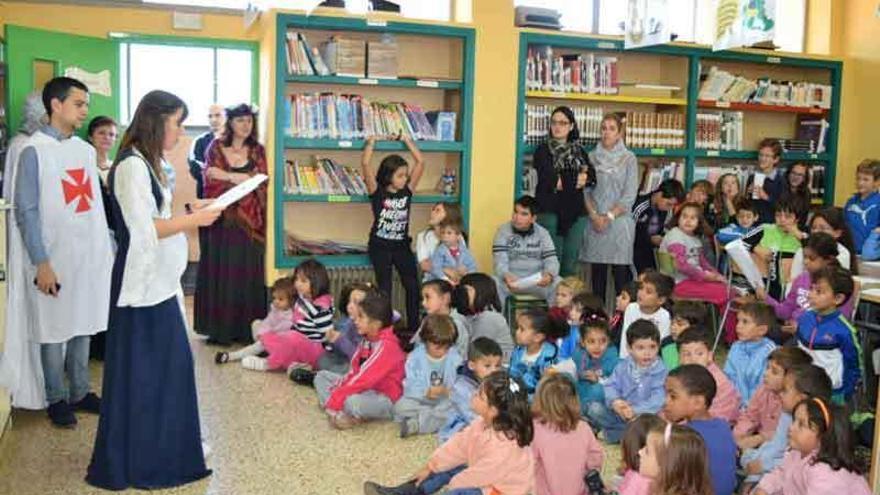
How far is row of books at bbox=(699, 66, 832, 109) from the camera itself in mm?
7676

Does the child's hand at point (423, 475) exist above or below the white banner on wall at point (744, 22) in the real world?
below

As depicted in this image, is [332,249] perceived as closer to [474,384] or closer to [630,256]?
[630,256]

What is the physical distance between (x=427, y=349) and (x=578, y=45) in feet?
11.2

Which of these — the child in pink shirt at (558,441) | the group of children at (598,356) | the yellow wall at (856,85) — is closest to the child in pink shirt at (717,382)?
the group of children at (598,356)

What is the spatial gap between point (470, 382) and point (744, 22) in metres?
3.30

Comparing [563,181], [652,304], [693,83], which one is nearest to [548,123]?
[563,181]

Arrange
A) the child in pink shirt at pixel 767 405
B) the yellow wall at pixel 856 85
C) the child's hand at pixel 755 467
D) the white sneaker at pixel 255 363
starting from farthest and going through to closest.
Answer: the yellow wall at pixel 856 85, the white sneaker at pixel 255 363, the child in pink shirt at pixel 767 405, the child's hand at pixel 755 467

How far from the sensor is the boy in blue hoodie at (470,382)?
13.6ft

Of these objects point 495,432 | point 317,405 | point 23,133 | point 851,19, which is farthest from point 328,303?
point 851,19

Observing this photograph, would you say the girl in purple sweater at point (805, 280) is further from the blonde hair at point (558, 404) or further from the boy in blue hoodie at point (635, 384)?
the blonde hair at point (558, 404)

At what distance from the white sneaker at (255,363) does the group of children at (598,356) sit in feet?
0.04

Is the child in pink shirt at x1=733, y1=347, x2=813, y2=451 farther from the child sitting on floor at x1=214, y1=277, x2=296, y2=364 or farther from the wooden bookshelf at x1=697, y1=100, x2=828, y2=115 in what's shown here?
the wooden bookshelf at x1=697, y1=100, x2=828, y2=115

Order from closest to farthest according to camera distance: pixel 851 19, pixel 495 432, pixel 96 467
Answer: pixel 495 432, pixel 96 467, pixel 851 19

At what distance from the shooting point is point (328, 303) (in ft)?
19.1
